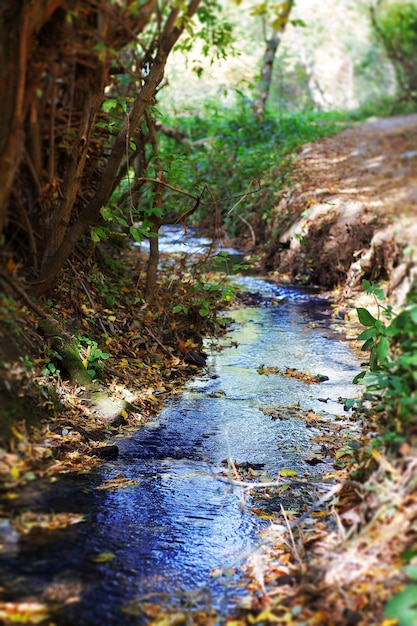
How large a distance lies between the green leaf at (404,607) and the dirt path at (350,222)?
6.27 meters

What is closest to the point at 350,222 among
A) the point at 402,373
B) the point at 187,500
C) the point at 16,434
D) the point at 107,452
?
the point at 107,452

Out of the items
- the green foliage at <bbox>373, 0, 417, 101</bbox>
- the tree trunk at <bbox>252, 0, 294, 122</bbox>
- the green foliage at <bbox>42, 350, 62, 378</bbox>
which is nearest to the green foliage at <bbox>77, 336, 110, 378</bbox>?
the green foliage at <bbox>42, 350, 62, 378</bbox>

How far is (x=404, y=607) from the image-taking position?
2115 millimetres

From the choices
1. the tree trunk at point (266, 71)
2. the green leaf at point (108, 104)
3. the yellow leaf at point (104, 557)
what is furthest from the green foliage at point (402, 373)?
the tree trunk at point (266, 71)

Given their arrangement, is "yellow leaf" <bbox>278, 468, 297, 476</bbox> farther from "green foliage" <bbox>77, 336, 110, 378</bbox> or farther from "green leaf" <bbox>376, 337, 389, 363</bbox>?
"green foliage" <bbox>77, 336, 110, 378</bbox>

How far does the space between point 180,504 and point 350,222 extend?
7785mm

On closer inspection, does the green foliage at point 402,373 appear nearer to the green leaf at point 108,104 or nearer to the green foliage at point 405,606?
the green foliage at point 405,606

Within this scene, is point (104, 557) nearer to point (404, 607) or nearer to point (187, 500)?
point (187, 500)

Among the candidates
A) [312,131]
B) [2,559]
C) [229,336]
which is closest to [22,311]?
[2,559]

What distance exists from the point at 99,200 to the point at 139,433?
192 cm

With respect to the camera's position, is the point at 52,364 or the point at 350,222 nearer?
the point at 52,364

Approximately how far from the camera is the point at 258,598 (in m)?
2.79

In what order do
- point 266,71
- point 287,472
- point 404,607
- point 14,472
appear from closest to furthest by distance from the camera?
point 404,607 < point 14,472 < point 287,472 < point 266,71

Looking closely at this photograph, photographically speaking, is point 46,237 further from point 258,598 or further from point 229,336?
point 229,336
